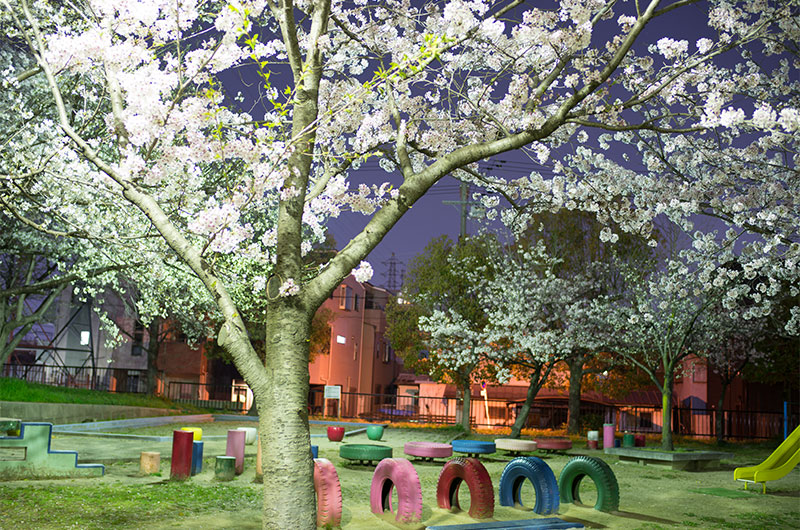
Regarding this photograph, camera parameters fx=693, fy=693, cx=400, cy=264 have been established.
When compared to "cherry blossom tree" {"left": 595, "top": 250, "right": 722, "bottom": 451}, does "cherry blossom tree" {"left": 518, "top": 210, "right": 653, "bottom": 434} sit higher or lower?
higher

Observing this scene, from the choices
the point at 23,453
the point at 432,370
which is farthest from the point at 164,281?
the point at 432,370

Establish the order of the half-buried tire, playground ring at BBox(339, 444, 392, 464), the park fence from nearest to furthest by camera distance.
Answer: the half-buried tire
playground ring at BBox(339, 444, 392, 464)
the park fence

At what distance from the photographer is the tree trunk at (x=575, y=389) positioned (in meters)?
28.1

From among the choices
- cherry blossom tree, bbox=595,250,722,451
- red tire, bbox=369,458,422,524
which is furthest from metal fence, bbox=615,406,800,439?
red tire, bbox=369,458,422,524

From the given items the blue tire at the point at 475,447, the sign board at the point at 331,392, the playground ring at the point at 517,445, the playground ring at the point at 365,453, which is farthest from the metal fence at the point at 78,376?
the playground ring at the point at 517,445

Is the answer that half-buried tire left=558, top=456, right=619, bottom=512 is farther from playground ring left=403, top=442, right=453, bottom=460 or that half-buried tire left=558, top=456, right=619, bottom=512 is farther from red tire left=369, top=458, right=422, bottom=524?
playground ring left=403, top=442, right=453, bottom=460

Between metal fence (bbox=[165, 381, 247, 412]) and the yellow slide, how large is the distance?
88.4 ft

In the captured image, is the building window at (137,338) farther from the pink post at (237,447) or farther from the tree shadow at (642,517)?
the tree shadow at (642,517)

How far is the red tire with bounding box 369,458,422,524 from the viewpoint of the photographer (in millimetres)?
9141

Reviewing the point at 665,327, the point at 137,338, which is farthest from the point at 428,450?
the point at 137,338

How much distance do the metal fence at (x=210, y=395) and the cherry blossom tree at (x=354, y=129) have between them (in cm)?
2640

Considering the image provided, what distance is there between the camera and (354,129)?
8398 mm

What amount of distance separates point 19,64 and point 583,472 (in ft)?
46.2

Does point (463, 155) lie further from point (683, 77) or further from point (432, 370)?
point (432, 370)
